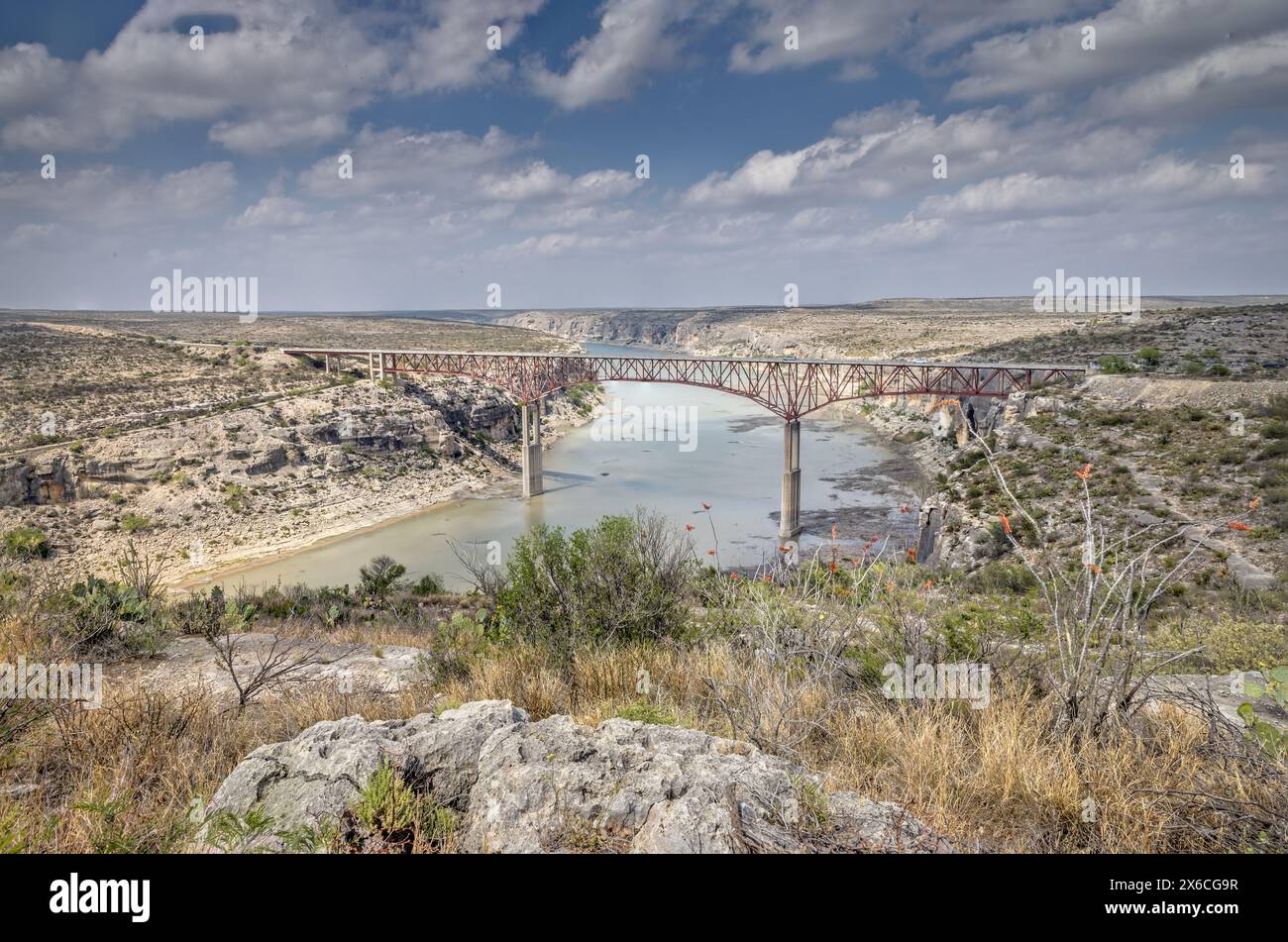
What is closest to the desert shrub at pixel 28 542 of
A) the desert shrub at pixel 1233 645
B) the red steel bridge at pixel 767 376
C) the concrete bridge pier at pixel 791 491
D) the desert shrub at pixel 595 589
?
the red steel bridge at pixel 767 376

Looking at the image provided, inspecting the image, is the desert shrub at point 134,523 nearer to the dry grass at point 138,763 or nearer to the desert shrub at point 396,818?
the dry grass at point 138,763

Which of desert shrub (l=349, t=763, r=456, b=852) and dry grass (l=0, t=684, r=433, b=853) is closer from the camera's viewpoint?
desert shrub (l=349, t=763, r=456, b=852)

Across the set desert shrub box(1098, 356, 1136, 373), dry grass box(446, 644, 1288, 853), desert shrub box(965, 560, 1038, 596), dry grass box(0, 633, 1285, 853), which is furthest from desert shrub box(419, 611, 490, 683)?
desert shrub box(1098, 356, 1136, 373)

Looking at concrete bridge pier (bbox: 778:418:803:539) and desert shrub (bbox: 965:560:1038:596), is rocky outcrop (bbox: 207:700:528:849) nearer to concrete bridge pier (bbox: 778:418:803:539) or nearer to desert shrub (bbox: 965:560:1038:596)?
desert shrub (bbox: 965:560:1038:596)

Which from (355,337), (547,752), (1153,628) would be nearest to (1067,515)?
(1153,628)

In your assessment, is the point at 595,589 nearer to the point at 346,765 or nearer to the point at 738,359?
the point at 346,765

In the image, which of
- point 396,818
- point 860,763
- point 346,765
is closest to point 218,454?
point 346,765

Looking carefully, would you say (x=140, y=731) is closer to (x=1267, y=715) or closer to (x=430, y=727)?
(x=430, y=727)
